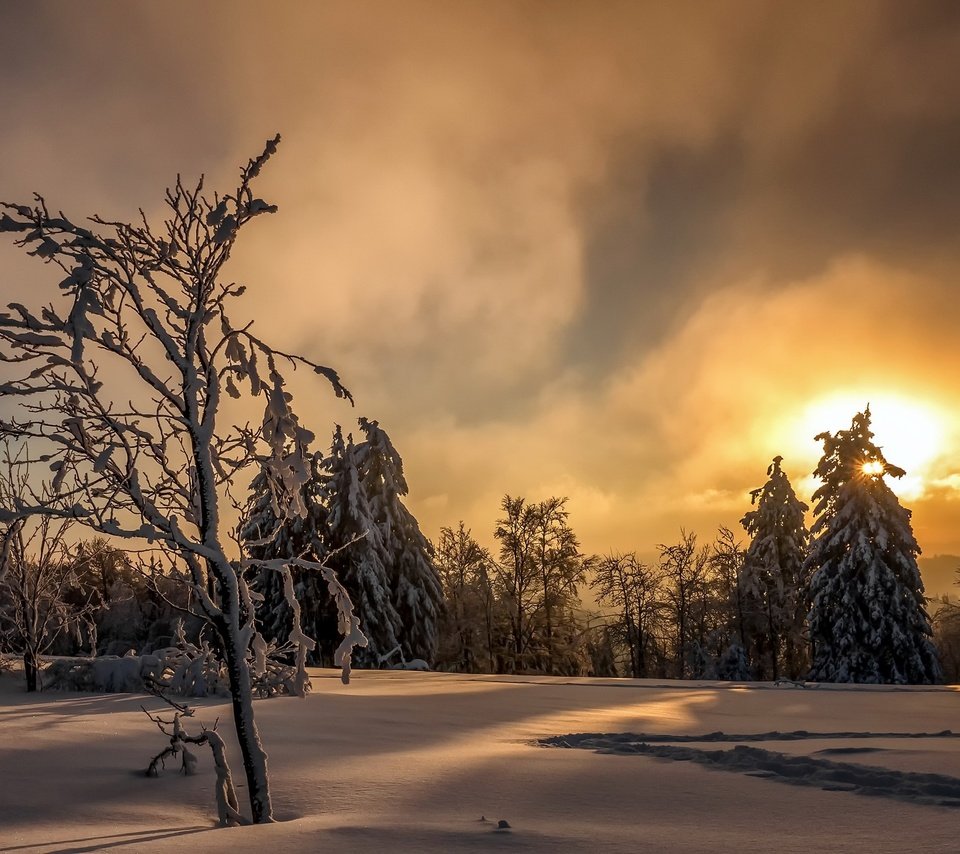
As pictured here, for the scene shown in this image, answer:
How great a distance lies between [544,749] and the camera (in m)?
8.30

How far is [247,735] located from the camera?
5.41 metres

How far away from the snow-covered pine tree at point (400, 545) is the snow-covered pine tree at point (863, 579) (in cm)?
1578

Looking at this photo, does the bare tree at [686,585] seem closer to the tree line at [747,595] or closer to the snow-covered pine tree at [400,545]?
the tree line at [747,595]

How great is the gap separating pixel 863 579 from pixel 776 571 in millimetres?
8971

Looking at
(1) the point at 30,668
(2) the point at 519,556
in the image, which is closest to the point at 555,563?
(2) the point at 519,556

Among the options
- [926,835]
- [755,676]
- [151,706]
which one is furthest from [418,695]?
[755,676]

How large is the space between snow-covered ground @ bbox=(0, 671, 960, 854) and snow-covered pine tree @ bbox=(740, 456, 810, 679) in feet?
94.6

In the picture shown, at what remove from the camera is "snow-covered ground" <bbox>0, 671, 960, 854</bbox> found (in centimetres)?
436

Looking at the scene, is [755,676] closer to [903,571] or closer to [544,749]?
[903,571]

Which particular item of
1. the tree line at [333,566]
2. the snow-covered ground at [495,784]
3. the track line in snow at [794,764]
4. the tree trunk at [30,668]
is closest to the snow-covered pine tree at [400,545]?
the tree line at [333,566]

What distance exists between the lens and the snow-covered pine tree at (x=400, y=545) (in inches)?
1359

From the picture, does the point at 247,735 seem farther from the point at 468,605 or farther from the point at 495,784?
the point at 468,605

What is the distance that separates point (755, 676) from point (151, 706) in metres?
35.8

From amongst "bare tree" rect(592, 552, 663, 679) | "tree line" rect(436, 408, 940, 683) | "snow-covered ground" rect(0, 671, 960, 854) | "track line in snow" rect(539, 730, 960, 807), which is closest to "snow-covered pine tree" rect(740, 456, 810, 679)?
"tree line" rect(436, 408, 940, 683)
